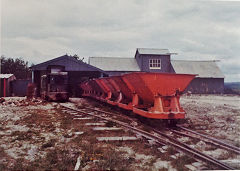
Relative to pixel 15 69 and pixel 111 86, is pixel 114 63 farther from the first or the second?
pixel 111 86

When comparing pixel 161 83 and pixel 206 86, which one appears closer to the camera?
pixel 161 83

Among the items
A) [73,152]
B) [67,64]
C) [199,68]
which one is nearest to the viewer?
[73,152]

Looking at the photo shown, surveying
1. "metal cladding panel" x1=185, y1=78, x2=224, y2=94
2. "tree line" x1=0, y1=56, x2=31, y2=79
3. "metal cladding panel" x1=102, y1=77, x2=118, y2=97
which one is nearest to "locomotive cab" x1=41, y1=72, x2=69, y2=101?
"metal cladding panel" x1=102, y1=77, x2=118, y2=97

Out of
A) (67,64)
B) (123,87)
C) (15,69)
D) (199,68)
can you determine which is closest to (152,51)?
(199,68)

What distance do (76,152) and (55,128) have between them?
259 centimetres

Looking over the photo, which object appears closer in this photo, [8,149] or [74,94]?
[8,149]

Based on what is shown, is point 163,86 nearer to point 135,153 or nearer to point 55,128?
point 135,153

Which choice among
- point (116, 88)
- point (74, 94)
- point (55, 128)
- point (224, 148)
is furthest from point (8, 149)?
point (74, 94)

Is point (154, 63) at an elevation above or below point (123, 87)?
Result: above

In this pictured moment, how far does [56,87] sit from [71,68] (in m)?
6.15

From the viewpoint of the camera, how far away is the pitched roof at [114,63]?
3201 cm

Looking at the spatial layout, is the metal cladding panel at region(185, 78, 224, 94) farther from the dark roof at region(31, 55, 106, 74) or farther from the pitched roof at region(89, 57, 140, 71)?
the dark roof at region(31, 55, 106, 74)

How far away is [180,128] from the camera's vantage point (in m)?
6.88

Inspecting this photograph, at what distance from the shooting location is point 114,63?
109ft
